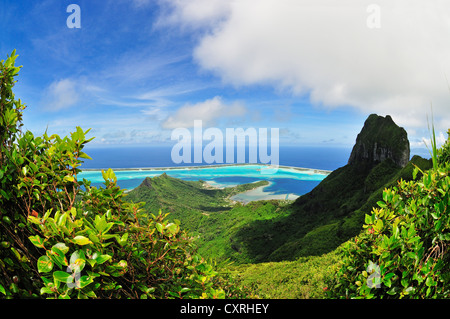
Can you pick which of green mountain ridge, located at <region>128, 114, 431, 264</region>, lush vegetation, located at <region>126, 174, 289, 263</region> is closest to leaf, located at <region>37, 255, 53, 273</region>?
lush vegetation, located at <region>126, 174, 289, 263</region>

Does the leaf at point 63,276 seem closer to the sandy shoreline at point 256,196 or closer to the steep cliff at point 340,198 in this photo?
the steep cliff at point 340,198

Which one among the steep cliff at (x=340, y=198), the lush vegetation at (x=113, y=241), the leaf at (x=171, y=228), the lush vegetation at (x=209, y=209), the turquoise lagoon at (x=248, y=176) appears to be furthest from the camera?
the turquoise lagoon at (x=248, y=176)

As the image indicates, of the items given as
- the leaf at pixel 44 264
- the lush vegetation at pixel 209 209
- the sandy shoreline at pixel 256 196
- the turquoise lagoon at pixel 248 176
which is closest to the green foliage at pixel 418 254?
the leaf at pixel 44 264

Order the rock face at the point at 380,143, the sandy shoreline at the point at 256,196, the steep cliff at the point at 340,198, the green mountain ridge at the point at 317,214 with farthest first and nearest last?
the sandy shoreline at the point at 256,196, the rock face at the point at 380,143, the steep cliff at the point at 340,198, the green mountain ridge at the point at 317,214

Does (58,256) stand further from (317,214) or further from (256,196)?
(256,196)

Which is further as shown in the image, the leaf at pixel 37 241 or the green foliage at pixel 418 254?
the green foliage at pixel 418 254

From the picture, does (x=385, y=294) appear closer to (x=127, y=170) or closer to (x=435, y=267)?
(x=435, y=267)
